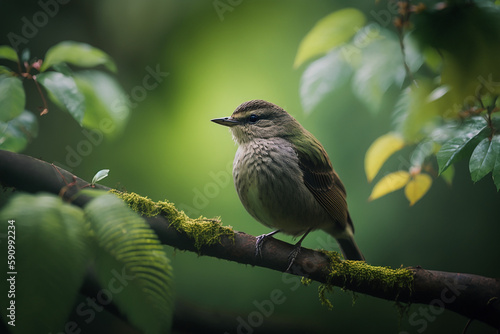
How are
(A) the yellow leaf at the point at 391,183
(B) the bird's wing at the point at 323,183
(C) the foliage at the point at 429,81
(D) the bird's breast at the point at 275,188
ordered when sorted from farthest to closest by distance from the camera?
(B) the bird's wing at the point at 323,183, (D) the bird's breast at the point at 275,188, (A) the yellow leaf at the point at 391,183, (C) the foliage at the point at 429,81

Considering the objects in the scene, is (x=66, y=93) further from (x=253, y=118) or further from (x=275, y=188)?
(x=253, y=118)

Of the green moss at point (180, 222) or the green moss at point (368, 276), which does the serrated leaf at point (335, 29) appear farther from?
the green moss at point (368, 276)

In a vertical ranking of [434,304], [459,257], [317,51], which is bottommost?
[459,257]

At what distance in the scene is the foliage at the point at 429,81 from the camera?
117 centimetres

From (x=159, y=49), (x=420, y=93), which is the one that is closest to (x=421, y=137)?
(x=420, y=93)

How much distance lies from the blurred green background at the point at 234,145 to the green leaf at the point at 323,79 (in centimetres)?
168

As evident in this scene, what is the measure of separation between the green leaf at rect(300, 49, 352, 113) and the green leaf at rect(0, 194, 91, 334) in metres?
1.33

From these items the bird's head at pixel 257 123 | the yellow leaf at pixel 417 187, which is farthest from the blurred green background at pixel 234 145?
the yellow leaf at pixel 417 187

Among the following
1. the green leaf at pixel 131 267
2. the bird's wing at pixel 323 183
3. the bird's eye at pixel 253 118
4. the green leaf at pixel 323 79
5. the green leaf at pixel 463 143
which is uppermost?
the green leaf at pixel 323 79

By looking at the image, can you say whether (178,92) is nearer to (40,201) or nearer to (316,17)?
(316,17)

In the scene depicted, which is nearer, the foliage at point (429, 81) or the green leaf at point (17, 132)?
the foliage at point (429, 81)

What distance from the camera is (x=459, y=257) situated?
12.6 ft

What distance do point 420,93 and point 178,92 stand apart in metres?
2.45

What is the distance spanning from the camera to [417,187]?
221 centimetres
